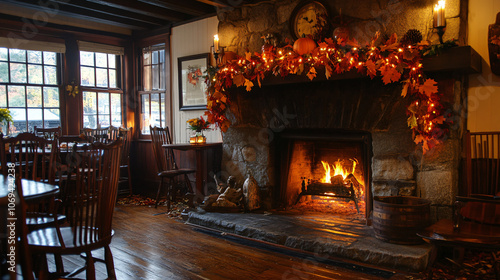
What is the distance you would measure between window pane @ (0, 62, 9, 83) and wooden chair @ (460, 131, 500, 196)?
17.4 feet

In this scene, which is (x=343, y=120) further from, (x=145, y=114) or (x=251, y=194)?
(x=145, y=114)

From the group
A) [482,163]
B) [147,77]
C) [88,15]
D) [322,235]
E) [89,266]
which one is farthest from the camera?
[147,77]

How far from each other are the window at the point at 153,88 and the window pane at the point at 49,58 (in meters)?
1.27

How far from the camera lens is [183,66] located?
550 cm

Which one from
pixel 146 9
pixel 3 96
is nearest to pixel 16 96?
pixel 3 96

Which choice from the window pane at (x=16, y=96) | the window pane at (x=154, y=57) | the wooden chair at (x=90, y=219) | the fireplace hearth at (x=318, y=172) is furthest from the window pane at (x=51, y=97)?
the wooden chair at (x=90, y=219)

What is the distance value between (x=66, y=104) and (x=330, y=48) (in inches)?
156

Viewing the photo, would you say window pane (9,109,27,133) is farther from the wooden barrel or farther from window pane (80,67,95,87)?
the wooden barrel

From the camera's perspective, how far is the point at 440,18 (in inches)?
118

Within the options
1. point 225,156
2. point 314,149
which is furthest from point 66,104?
point 314,149

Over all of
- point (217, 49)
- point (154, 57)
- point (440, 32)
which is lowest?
point (440, 32)

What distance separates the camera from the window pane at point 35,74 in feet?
17.4

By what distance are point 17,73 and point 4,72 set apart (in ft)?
0.49

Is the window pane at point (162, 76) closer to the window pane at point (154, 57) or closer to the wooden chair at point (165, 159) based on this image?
the window pane at point (154, 57)
